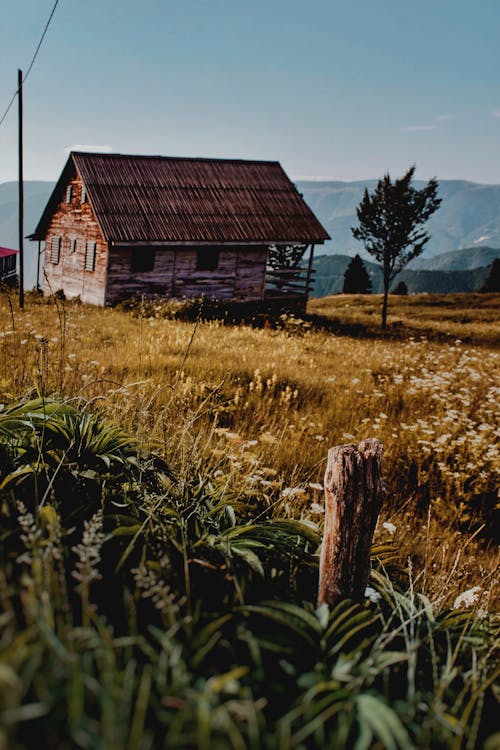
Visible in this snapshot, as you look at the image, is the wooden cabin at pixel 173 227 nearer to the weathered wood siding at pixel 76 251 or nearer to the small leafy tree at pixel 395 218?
the weathered wood siding at pixel 76 251

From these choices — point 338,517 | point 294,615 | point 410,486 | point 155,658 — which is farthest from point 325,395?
point 155,658

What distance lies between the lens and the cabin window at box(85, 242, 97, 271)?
23219mm

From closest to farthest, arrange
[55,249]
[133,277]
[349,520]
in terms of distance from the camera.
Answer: [349,520] < [133,277] < [55,249]

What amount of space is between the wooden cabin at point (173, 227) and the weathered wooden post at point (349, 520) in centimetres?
1986

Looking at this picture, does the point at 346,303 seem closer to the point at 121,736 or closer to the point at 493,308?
the point at 493,308

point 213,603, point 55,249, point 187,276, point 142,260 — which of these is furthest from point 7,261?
point 213,603

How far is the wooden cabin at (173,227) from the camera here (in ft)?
72.1

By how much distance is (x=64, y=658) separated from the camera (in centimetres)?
119

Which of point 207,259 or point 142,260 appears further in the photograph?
point 207,259

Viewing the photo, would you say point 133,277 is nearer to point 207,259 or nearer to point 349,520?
point 207,259

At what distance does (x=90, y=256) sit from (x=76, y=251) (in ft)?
6.83

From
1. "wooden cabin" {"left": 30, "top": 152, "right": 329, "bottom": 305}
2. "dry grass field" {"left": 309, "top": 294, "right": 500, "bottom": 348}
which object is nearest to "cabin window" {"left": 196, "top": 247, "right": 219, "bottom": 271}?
"wooden cabin" {"left": 30, "top": 152, "right": 329, "bottom": 305}

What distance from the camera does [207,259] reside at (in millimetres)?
23953

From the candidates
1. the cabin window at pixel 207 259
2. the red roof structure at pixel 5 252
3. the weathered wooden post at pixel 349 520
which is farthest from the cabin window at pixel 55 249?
the weathered wooden post at pixel 349 520
